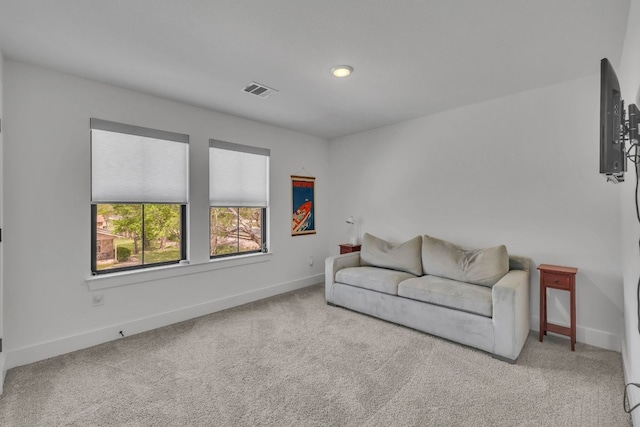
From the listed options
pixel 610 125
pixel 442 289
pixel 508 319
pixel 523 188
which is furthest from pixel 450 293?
pixel 610 125

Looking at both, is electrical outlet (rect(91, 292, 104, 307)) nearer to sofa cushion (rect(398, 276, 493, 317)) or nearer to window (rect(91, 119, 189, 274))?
window (rect(91, 119, 189, 274))

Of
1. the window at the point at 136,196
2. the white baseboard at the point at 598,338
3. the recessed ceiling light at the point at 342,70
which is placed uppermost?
the recessed ceiling light at the point at 342,70

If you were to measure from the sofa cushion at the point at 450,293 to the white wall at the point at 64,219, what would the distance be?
2.44 metres

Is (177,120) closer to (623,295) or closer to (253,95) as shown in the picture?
(253,95)

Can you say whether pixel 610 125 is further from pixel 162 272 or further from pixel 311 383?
pixel 162 272

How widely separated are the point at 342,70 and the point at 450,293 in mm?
2334

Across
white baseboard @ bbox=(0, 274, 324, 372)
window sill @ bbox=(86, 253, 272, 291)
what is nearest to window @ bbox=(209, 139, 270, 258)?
window sill @ bbox=(86, 253, 272, 291)

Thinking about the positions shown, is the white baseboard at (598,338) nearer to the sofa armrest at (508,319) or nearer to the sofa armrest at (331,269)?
the sofa armrest at (508,319)

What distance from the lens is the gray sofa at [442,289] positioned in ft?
8.45

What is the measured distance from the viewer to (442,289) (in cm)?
300

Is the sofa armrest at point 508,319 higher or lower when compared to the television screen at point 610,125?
lower

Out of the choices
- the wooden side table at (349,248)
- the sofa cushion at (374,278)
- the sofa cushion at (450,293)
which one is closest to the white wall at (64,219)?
the sofa cushion at (374,278)

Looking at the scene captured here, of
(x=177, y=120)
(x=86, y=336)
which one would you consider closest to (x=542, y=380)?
(x=86, y=336)

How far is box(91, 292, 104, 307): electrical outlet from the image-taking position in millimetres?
2865
